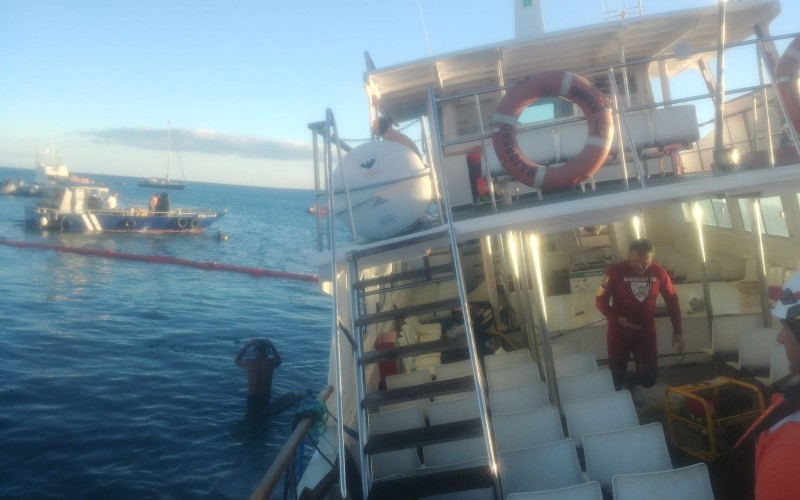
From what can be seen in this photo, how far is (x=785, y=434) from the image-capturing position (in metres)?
1.75

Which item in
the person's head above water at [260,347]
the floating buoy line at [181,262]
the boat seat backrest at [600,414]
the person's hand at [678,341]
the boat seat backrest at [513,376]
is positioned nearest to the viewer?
the boat seat backrest at [600,414]

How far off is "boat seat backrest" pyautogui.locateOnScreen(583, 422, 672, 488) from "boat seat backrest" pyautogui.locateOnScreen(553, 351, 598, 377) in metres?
2.31

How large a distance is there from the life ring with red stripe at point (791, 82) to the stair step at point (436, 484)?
4602mm

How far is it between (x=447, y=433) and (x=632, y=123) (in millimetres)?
4352

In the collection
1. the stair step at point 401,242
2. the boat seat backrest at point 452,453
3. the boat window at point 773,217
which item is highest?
the boat window at point 773,217

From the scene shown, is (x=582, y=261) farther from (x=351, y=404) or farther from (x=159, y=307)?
(x=159, y=307)

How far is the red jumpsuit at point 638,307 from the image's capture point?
565 centimetres

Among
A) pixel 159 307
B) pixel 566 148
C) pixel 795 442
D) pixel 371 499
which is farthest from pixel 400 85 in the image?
pixel 159 307

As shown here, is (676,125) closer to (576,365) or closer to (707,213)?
(576,365)

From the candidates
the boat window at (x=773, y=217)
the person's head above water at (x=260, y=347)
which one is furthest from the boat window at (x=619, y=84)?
the person's head above water at (x=260, y=347)

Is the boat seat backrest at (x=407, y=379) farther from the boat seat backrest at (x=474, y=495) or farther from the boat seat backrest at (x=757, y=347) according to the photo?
the boat seat backrest at (x=757, y=347)

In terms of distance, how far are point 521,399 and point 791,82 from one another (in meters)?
4.21

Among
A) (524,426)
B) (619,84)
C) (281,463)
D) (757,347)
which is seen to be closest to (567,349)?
(757,347)

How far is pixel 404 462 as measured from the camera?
442 centimetres
